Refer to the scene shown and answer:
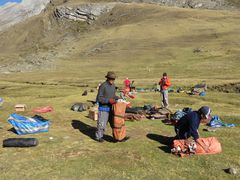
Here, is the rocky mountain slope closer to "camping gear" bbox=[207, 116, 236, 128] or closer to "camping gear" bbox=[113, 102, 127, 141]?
"camping gear" bbox=[207, 116, 236, 128]

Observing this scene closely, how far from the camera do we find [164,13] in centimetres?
12988

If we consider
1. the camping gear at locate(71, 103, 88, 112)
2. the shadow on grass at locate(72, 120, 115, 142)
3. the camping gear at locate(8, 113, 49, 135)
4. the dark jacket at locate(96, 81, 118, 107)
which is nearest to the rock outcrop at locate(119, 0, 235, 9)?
the camping gear at locate(71, 103, 88, 112)

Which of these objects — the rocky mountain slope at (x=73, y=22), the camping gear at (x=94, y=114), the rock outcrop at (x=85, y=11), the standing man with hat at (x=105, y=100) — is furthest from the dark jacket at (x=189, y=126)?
the rock outcrop at (x=85, y=11)

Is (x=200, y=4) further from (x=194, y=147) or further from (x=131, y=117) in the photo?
(x=194, y=147)

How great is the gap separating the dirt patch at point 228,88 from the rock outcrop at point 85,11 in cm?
12102

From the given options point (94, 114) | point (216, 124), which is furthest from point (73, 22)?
point (216, 124)

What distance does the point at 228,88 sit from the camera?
36.0 metres

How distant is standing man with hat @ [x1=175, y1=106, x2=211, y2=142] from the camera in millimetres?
13547

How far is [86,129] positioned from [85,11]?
144m

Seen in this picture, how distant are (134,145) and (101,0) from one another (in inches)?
6544

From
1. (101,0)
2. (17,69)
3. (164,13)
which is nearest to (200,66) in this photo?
(17,69)

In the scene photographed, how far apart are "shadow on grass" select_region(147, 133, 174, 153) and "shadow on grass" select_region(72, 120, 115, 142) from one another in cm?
204

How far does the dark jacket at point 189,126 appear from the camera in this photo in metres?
13.6

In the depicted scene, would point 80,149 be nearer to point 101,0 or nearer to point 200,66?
point 200,66
